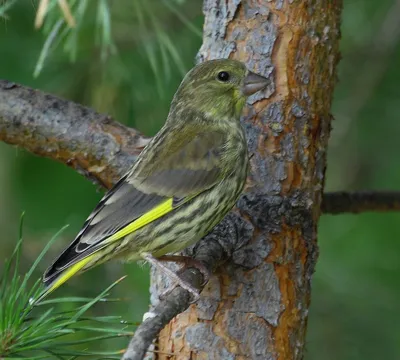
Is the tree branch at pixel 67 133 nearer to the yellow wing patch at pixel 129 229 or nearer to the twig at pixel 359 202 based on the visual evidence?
the yellow wing patch at pixel 129 229

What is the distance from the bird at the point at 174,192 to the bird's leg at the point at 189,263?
0.03 m

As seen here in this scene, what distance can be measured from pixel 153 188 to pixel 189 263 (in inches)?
19.9

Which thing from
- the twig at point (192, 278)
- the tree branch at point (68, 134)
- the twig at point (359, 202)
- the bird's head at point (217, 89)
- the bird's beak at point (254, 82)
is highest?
the bird's head at point (217, 89)

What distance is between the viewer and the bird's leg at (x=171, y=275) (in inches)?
111

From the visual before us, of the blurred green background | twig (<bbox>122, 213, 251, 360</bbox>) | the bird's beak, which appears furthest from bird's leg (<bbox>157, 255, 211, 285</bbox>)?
the blurred green background

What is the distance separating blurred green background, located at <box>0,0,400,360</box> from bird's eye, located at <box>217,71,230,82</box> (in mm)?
970

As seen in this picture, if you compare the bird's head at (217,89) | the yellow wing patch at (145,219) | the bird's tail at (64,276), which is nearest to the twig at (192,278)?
the yellow wing patch at (145,219)

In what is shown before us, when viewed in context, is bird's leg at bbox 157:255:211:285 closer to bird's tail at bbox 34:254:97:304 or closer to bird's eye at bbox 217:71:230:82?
bird's tail at bbox 34:254:97:304

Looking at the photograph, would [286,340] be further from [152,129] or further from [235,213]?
[152,129]

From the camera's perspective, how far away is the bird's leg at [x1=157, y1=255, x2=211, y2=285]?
3.01 m

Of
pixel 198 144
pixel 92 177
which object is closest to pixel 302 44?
pixel 198 144

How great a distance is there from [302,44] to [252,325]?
41.4 inches

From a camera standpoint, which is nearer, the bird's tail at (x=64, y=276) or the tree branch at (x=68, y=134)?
the bird's tail at (x=64, y=276)

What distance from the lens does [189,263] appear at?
315 centimetres
